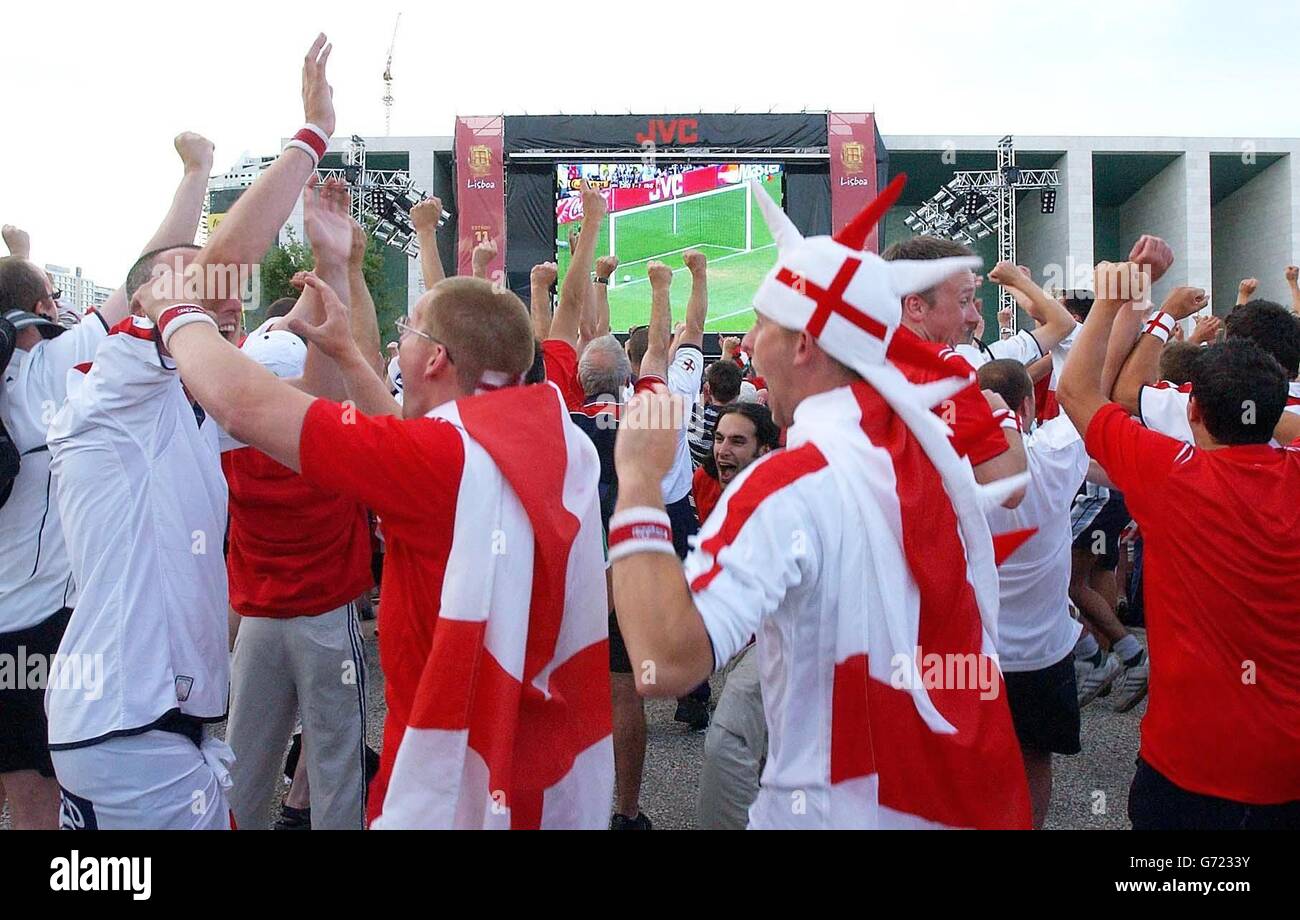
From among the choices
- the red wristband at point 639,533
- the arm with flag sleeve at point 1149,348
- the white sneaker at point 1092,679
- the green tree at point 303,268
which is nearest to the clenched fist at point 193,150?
the red wristband at point 639,533

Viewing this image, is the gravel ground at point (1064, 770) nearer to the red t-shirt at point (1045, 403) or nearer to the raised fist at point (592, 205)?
the red t-shirt at point (1045, 403)

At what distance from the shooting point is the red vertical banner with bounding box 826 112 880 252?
23266 millimetres

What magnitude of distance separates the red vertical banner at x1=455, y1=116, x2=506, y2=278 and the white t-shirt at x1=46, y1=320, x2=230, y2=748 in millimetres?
21526

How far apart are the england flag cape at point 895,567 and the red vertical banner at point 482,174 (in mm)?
22210

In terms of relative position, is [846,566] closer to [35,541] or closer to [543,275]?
[35,541]

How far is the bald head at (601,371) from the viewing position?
4.71 m

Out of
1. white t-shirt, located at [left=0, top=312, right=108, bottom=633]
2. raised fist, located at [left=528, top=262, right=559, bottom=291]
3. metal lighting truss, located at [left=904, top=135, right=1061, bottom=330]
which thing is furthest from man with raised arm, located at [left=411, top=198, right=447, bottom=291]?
metal lighting truss, located at [left=904, top=135, right=1061, bottom=330]

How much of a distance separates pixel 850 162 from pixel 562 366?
20490 mm

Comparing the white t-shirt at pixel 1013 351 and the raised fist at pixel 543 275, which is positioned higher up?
the raised fist at pixel 543 275

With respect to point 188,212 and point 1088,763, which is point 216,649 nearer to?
point 188,212

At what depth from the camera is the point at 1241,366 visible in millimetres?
2680

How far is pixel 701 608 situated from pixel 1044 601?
7.88 ft

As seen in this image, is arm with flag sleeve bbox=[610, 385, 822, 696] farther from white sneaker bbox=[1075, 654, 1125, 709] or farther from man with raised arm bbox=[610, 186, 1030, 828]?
white sneaker bbox=[1075, 654, 1125, 709]

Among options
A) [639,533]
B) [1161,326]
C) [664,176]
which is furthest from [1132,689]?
[664,176]
